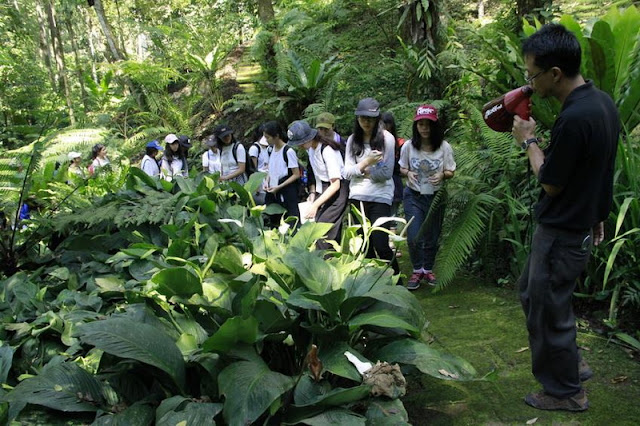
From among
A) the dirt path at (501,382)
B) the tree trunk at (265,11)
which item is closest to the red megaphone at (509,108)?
the dirt path at (501,382)

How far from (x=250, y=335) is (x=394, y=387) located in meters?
0.67

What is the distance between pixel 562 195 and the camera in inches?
104

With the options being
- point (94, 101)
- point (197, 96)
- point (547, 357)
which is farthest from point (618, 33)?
point (94, 101)

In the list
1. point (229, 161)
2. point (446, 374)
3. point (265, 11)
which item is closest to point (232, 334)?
point (446, 374)

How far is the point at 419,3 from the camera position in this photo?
735cm

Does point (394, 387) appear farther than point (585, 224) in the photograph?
No

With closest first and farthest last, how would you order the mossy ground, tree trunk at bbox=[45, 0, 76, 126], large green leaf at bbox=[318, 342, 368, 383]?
large green leaf at bbox=[318, 342, 368, 383] → the mossy ground → tree trunk at bbox=[45, 0, 76, 126]

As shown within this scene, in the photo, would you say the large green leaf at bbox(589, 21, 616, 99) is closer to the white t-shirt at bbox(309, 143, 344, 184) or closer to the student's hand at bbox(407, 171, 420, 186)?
the student's hand at bbox(407, 171, 420, 186)

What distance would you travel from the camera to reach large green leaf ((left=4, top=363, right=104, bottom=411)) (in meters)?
2.17

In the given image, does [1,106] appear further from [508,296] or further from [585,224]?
[585,224]

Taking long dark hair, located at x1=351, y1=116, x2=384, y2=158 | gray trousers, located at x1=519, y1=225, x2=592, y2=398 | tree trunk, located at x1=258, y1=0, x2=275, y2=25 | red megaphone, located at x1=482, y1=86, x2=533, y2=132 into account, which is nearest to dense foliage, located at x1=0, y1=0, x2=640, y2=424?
gray trousers, located at x1=519, y1=225, x2=592, y2=398

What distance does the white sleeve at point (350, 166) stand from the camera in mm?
4508

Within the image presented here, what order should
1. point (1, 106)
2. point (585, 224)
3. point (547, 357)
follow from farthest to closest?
point (1, 106) < point (547, 357) < point (585, 224)

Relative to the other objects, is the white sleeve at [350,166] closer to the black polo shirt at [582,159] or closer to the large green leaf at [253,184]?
the large green leaf at [253,184]
